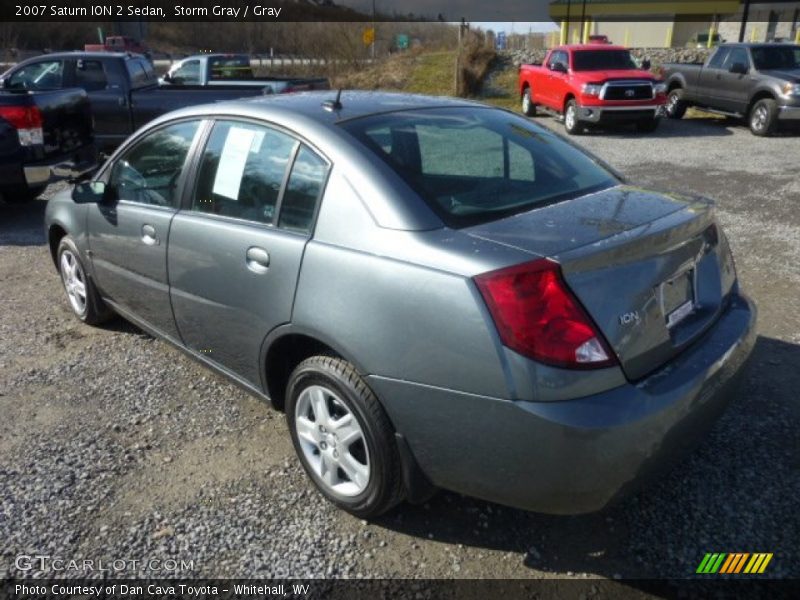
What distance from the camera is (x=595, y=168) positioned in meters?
3.20

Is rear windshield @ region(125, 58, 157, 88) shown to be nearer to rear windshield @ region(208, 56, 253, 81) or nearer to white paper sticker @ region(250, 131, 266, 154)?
rear windshield @ region(208, 56, 253, 81)

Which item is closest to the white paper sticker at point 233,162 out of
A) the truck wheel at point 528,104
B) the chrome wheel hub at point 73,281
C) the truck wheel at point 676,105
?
the chrome wheel hub at point 73,281

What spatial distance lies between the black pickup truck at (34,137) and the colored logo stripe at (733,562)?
6.31 metres

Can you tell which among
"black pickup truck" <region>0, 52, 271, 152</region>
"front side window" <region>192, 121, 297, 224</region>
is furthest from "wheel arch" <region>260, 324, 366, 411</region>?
"black pickup truck" <region>0, 52, 271, 152</region>

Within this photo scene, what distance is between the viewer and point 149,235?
3.51m

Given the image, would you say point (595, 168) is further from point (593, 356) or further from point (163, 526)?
point (163, 526)

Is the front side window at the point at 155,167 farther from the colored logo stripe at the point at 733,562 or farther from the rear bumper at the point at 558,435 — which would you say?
the colored logo stripe at the point at 733,562

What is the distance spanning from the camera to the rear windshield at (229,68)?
14.0 m

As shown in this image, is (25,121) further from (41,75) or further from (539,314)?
(539,314)

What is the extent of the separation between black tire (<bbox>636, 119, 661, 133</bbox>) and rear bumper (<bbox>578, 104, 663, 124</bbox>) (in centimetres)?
20

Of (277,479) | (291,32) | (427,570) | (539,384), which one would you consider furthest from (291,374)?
(291,32)

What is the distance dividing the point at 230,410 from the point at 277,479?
2.37 ft

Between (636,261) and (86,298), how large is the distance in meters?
3.77

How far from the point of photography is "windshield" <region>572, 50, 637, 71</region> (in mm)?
14781
